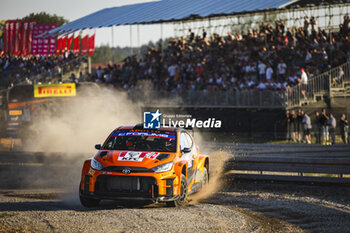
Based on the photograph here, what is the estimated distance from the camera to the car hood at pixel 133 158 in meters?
8.95

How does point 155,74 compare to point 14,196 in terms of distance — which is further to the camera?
point 155,74

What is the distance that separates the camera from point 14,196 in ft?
35.8

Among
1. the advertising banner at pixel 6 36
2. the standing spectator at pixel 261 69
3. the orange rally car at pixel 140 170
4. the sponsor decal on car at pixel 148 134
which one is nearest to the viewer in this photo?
the orange rally car at pixel 140 170

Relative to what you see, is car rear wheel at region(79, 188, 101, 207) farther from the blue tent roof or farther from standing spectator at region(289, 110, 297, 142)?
the blue tent roof

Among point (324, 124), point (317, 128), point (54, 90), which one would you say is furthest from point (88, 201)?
point (317, 128)

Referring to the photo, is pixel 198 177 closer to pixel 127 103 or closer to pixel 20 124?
pixel 20 124

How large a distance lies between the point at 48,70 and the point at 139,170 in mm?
29285

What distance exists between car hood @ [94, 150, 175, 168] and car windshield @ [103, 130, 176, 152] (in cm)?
31

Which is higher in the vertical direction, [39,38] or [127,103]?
[39,38]

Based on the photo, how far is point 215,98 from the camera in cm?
2491

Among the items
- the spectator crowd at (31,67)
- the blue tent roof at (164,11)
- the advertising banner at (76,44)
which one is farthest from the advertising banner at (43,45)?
the advertising banner at (76,44)

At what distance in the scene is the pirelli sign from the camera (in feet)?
73.3

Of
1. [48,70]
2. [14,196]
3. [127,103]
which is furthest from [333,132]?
[48,70]

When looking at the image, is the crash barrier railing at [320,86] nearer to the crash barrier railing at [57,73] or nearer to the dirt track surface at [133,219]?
the dirt track surface at [133,219]
